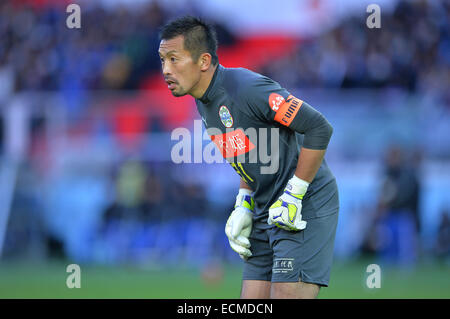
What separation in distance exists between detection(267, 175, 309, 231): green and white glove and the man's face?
1046mm

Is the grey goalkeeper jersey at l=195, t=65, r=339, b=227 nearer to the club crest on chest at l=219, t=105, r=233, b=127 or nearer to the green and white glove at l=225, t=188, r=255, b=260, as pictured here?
the club crest on chest at l=219, t=105, r=233, b=127

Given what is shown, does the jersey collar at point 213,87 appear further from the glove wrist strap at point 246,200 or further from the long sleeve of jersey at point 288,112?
the glove wrist strap at point 246,200

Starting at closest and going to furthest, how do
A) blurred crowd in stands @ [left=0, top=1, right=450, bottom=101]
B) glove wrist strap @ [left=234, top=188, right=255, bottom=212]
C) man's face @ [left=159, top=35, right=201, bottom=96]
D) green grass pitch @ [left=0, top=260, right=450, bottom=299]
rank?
man's face @ [left=159, top=35, right=201, bottom=96] → glove wrist strap @ [left=234, top=188, right=255, bottom=212] → green grass pitch @ [left=0, top=260, right=450, bottom=299] → blurred crowd in stands @ [left=0, top=1, right=450, bottom=101]

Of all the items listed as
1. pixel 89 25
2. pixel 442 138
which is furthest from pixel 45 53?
pixel 442 138

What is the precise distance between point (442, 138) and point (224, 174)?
15.3 ft

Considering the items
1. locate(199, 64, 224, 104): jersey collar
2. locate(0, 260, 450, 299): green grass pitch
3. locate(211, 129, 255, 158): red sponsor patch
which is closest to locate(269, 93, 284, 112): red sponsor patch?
locate(211, 129, 255, 158): red sponsor patch

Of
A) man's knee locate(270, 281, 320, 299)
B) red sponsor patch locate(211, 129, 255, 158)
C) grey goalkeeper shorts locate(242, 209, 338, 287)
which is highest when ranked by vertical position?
red sponsor patch locate(211, 129, 255, 158)

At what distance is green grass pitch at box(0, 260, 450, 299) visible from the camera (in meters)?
9.15

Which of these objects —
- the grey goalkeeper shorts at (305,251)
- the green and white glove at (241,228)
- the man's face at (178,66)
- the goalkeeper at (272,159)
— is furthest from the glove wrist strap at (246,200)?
the man's face at (178,66)

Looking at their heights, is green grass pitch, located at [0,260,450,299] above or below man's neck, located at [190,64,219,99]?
below

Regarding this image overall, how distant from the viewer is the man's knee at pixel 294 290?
459 cm

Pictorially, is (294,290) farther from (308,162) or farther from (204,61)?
(204,61)
